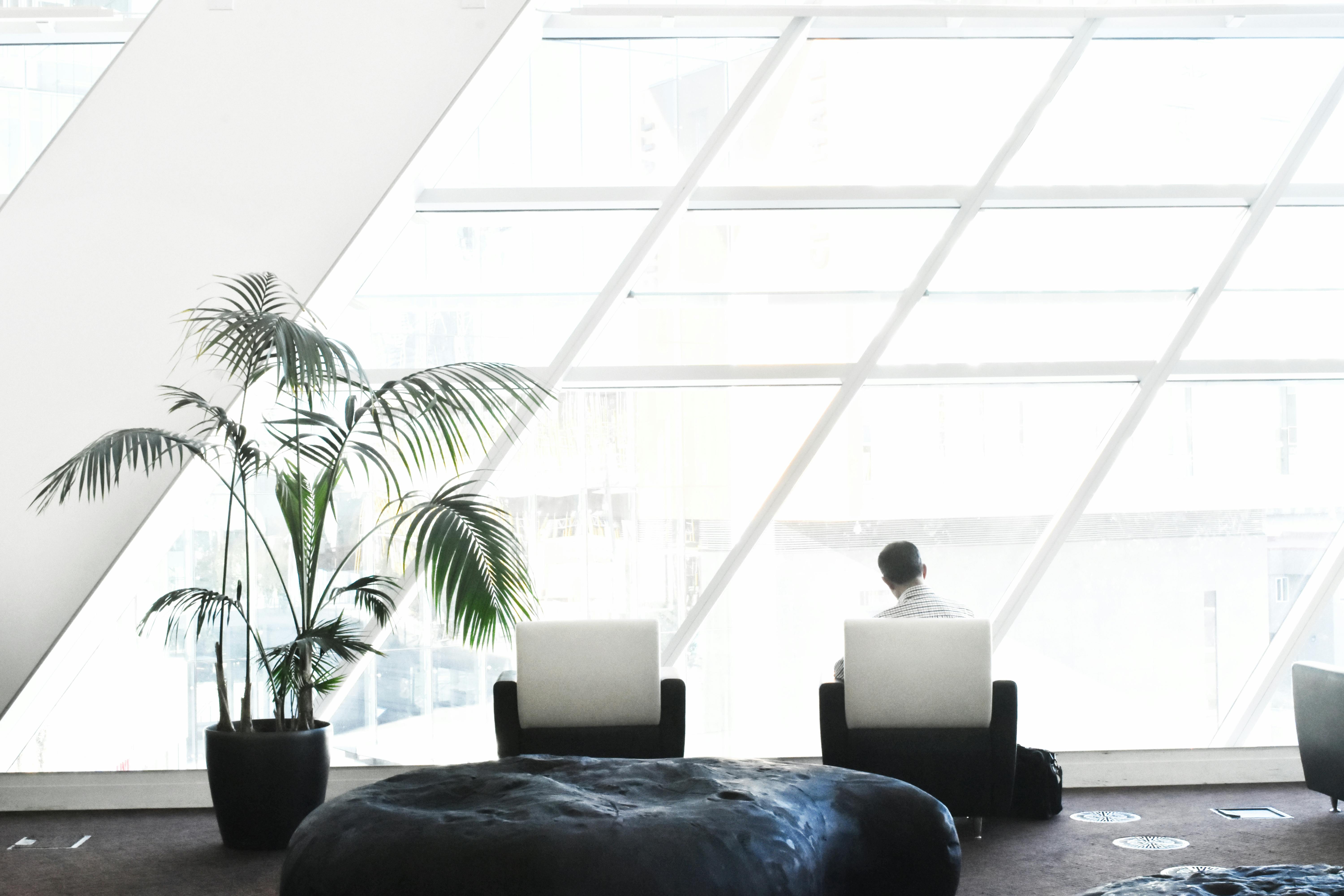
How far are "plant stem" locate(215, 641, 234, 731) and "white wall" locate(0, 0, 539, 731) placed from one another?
40.7 inches

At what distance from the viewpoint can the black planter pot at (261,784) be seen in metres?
4.37

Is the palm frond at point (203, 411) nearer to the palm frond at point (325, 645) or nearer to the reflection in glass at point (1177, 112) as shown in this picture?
the palm frond at point (325, 645)

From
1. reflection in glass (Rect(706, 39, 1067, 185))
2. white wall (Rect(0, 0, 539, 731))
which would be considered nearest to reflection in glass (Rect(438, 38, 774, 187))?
reflection in glass (Rect(706, 39, 1067, 185))

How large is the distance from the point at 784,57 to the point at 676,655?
10.4ft

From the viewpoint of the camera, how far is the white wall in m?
5.18

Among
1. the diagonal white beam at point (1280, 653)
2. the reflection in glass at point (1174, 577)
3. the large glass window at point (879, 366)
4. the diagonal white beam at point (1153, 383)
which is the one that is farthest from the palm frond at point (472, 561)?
the diagonal white beam at point (1280, 653)

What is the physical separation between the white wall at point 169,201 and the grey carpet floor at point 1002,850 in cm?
87

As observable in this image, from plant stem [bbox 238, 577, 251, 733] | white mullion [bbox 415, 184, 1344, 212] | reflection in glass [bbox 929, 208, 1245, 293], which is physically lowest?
plant stem [bbox 238, 577, 251, 733]

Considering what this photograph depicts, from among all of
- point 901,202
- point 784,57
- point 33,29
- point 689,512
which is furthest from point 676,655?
point 33,29

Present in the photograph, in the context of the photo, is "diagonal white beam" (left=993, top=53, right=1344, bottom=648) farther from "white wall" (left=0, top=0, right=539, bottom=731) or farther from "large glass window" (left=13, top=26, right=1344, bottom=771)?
"white wall" (left=0, top=0, right=539, bottom=731)

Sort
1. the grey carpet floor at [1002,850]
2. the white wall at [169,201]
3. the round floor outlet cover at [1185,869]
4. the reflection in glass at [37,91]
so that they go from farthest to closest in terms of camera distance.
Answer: the reflection in glass at [37,91] → the white wall at [169,201] → the grey carpet floor at [1002,850] → the round floor outlet cover at [1185,869]

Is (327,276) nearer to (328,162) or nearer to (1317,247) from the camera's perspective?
(328,162)

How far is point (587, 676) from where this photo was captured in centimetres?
457

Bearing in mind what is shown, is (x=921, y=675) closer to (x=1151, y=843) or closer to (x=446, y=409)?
(x=1151, y=843)
